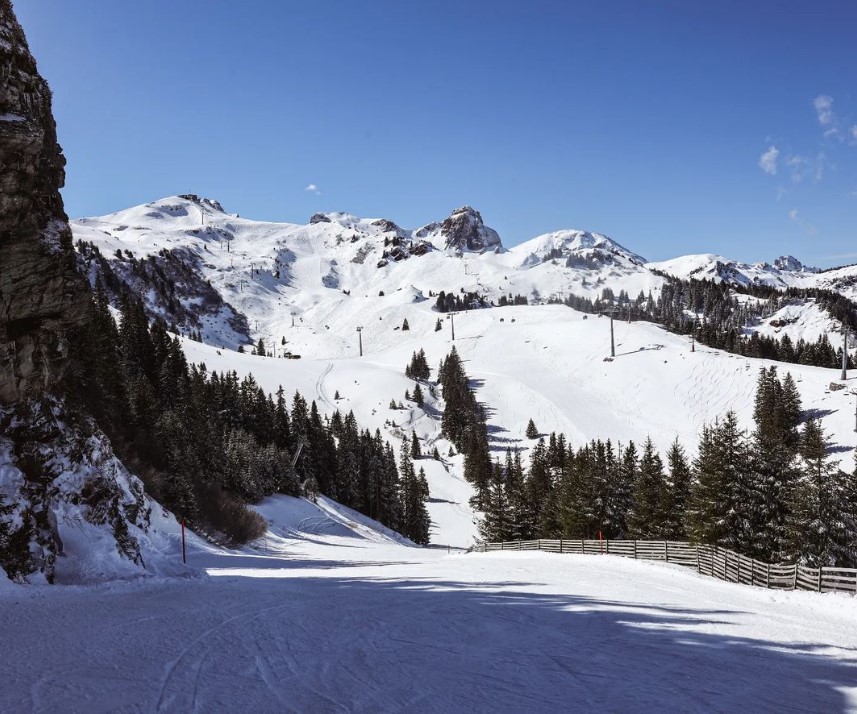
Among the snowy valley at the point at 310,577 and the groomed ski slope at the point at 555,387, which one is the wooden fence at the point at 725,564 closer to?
the snowy valley at the point at 310,577

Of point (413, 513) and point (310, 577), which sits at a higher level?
point (310, 577)

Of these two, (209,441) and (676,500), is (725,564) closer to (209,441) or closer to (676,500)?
(676,500)

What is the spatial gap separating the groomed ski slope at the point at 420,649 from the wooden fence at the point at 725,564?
1.21 m

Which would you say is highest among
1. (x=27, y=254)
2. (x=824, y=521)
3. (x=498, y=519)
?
(x=27, y=254)

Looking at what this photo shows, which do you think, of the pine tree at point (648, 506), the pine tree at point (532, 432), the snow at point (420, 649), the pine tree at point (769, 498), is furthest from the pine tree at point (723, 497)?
the pine tree at point (532, 432)

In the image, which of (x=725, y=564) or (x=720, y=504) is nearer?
(x=725, y=564)

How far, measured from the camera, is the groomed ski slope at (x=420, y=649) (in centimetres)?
730

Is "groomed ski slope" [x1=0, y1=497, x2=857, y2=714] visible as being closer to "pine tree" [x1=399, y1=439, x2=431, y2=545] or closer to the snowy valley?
the snowy valley

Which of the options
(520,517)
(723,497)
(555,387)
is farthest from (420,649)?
(555,387)

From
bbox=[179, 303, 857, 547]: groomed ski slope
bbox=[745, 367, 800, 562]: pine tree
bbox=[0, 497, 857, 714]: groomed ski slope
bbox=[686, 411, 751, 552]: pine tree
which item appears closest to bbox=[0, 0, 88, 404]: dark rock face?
bbox=[0, 497, 857, 714]: groomed ski slope

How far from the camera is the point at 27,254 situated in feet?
54.1

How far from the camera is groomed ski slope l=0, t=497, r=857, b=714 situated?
730 centimetres

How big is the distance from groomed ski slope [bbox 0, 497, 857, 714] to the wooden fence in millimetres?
1211

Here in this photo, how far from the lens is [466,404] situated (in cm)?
10719
